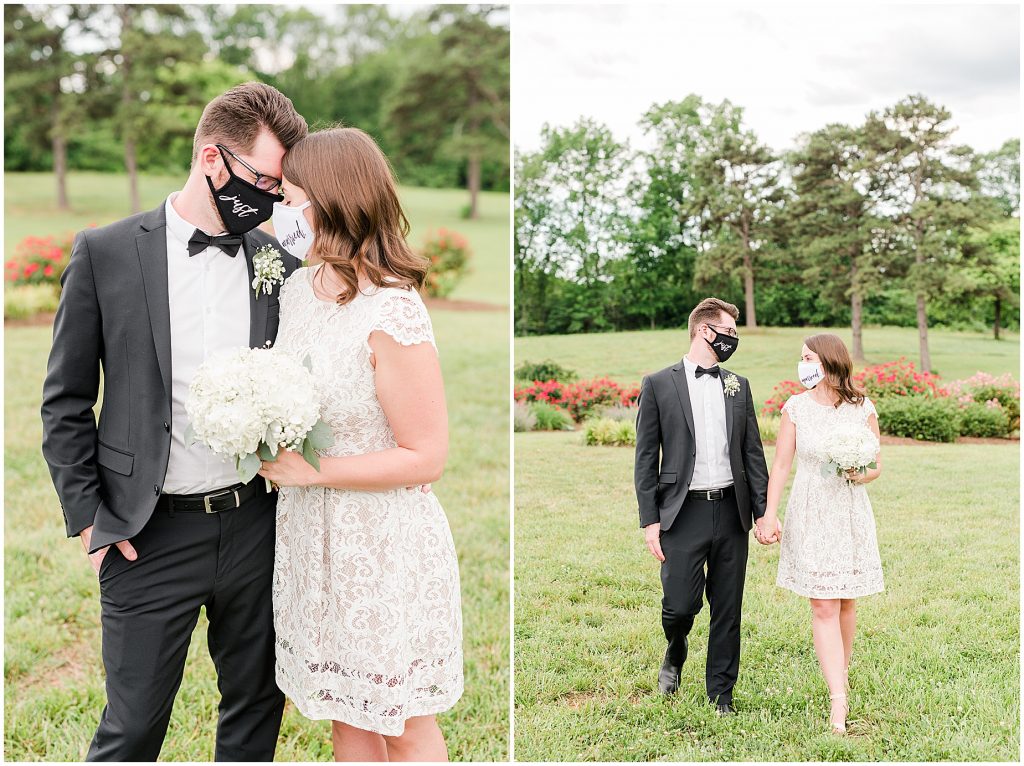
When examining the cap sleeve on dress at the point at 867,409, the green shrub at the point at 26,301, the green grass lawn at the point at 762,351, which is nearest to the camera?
the cap sleeve on dress at the point at 867,409

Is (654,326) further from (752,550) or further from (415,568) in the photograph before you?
(415,568)

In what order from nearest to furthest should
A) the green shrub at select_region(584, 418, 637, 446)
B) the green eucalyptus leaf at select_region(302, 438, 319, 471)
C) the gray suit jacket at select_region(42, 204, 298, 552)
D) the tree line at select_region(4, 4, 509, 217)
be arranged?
the green eucalyptus leaf at select_region(302, 438, 319, 471) → the gray suit jacket at select_region(42, 204, 298, 552) → the green shrub at select_region(584, 418, 637, 446) → the tree line at select_region(4, 4, 509, 217)

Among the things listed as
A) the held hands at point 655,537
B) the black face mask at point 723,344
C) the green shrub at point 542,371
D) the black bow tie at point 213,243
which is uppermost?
the black bow tie at point 213,243

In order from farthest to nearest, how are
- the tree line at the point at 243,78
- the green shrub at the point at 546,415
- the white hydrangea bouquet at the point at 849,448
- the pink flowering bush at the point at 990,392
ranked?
the tree line at the point at 243,78
the green shrub at the point at 546,415
the pink flowering bush at the point at 990,392
the white hydrangea bouquet at the point at 849,448

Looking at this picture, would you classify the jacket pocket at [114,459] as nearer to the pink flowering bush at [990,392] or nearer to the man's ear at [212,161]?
the man's ear at [212,161]

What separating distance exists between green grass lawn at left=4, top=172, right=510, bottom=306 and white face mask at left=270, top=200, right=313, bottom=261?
14.6 meters

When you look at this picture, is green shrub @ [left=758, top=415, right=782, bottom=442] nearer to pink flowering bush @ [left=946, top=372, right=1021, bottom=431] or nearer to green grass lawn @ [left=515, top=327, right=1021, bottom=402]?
green grass lawn @ [left=515, top=327, right=1021, bottom=402]

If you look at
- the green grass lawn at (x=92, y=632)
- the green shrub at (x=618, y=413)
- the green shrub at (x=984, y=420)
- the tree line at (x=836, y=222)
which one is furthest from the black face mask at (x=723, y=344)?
the green grass lawn at (x=92, y=632)

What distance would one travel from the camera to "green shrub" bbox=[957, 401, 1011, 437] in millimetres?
4574

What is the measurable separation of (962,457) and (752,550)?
1264 millimetres

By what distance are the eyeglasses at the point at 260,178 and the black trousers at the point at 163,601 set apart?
0.99 metres

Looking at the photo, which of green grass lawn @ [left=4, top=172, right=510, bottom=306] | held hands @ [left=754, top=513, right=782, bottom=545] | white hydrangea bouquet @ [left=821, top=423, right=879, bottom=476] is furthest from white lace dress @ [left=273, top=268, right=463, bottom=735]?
green grass lawn @ [left=4, top=172, right=510, bottom=306]

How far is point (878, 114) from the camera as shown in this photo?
175 inches

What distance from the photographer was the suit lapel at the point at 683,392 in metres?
3.86
